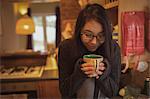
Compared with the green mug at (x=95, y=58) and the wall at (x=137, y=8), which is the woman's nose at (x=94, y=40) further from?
the wall at (x=137, y=8)

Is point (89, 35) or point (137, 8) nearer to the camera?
point (89, 35)

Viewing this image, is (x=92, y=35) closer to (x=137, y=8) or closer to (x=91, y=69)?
(x=91, y=69)

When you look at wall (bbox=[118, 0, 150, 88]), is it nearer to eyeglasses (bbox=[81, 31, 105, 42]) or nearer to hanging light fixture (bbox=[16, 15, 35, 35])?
eyeglasses (bbox=[81, 31, 105, 42])

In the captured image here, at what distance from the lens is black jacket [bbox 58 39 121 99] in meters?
0.46

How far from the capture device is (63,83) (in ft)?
1.65

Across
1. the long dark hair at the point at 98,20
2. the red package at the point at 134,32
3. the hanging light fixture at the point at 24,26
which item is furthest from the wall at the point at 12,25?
the long dark hair at the point at 98,20

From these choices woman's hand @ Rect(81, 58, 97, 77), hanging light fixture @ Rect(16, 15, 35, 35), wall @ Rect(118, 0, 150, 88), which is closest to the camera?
woman's hand @ Rect(81, 58, 97, 77)

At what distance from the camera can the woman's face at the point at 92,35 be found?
0.46m

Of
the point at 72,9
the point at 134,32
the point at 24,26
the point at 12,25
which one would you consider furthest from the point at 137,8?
the point at 12,25

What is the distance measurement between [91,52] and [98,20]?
2.3 inches

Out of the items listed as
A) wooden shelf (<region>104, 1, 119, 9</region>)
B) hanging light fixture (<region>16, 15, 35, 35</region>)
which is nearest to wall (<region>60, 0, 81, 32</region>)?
wooden shelf (<region>104, 1, 119, 9</region>)

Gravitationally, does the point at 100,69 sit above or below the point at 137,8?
below

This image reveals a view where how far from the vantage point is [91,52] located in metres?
0.47

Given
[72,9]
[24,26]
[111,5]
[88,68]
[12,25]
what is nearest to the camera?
[88,68]
